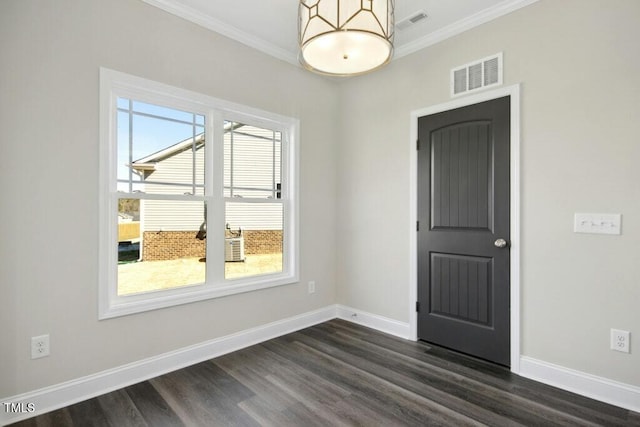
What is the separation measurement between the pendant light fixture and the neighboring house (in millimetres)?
1395

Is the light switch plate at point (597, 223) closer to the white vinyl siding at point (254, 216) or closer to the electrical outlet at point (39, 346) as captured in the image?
the white vinyl siding at point (254, 216)

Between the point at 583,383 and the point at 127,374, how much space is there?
10.3 ft

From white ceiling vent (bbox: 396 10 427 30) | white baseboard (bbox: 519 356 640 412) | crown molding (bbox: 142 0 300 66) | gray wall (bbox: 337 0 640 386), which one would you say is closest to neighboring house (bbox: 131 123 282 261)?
crown molding (bbox: 142 0 300 66)

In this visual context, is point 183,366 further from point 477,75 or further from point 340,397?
point 477,75

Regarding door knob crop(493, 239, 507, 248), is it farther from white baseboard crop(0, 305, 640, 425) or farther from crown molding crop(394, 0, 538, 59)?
crown molding crop(394, 0, 538, 59)

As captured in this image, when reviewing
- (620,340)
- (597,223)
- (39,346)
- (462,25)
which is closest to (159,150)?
(39,346)

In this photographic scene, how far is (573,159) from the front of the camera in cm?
231

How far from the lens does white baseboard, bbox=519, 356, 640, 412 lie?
2086 millimetres

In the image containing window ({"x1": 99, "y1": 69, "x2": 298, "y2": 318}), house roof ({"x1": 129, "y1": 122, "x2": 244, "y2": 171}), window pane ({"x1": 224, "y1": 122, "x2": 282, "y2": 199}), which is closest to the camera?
window ({"x1": 99, "y1": 69, "x2": 298, "y2": 318})

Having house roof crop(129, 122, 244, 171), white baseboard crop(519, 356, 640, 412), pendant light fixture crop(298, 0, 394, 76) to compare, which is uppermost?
pendant light fixture crop(298, 0, 394, 76)

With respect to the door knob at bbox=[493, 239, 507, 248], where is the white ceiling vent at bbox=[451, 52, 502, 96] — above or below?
above

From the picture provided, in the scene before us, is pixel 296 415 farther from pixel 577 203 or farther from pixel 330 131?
pixel 330 131

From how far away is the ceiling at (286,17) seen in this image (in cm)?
259

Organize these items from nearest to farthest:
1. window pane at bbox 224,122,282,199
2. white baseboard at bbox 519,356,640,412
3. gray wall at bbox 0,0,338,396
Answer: gray wall at bbox 0,0,338,396, white baseboard at bbox 519,356,640,412, window pane at bbox 224,122,282,199
